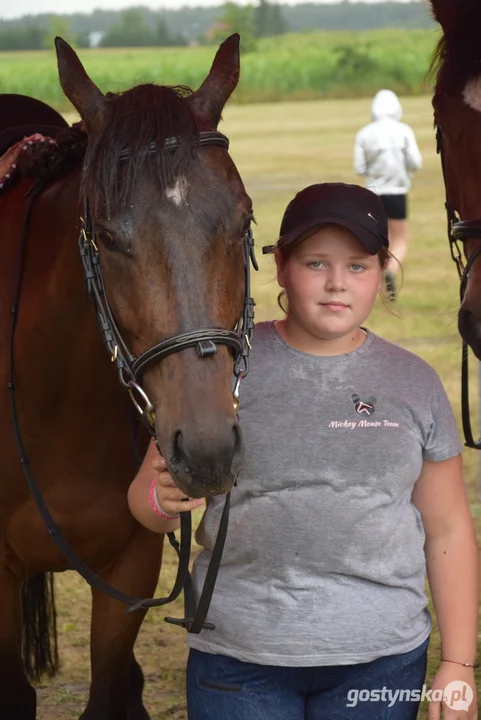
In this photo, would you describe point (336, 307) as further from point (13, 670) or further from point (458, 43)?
point (13, 670)

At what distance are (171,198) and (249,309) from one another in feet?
0.95

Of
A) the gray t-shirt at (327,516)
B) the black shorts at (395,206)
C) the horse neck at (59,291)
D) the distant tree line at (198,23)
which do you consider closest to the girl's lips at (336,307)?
the gray t-shirt at (327,516)

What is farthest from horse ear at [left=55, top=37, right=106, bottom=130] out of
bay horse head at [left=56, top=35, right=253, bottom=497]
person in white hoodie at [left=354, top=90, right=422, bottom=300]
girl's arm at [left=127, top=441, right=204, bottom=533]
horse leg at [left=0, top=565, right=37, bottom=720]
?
person in white hoodie at [left=354, top=90, right=422, bottom=300]

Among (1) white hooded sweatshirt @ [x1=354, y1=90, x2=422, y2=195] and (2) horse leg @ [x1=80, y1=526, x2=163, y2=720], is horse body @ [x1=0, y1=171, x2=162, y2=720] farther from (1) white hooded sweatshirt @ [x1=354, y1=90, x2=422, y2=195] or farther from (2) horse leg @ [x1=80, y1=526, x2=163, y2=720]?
(1) white hooded sweatshirt @ [x1=354, y1=90, x2=422, y2=195]

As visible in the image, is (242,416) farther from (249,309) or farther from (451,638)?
(451,638)

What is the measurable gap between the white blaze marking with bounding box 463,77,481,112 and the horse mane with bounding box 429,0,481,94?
18mm

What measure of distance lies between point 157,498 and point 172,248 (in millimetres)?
502

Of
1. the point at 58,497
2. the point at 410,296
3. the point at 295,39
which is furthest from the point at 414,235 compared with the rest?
the point at 295,39

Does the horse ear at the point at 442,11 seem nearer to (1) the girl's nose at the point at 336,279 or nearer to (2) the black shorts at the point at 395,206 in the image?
(1) the girl's nose at the point at 336,279

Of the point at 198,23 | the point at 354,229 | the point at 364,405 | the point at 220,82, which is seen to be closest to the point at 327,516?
the point at 364,405

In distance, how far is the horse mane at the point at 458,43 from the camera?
282 centimetres

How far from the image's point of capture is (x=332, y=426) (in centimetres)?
222

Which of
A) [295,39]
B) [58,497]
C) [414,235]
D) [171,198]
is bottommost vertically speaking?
[58,497]

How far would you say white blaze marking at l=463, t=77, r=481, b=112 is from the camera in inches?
109
